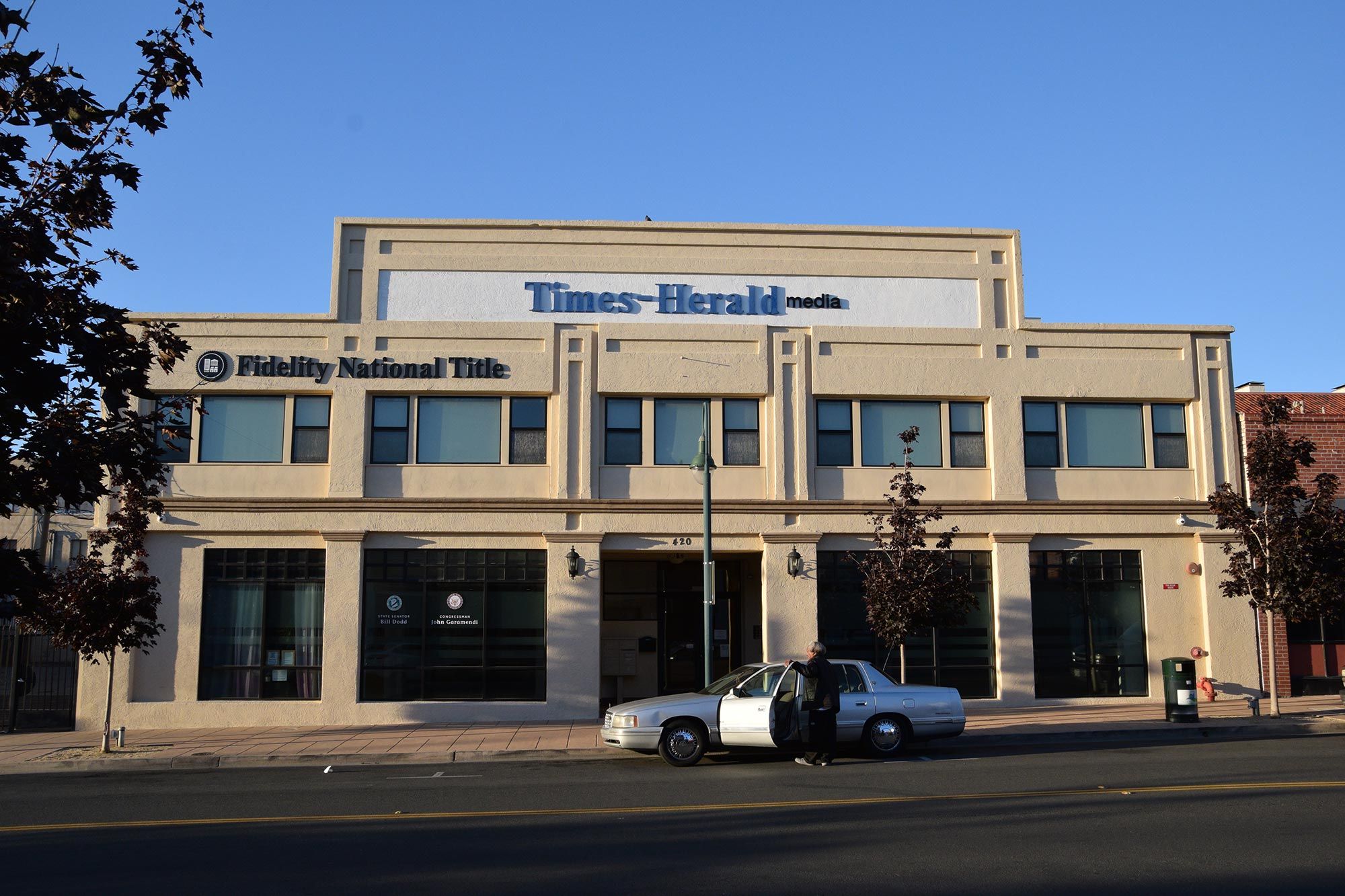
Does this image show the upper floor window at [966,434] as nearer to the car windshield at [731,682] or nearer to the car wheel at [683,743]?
the car windshield at [731,682]

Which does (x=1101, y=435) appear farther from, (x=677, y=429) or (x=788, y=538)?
(x=677, y=429)

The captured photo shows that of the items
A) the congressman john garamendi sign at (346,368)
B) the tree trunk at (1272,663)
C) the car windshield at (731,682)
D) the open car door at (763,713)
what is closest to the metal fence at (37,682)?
the congressman john garamendi sign at (346,368)

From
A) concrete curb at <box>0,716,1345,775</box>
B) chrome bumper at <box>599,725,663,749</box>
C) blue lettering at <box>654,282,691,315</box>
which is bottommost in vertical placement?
concrete curb at <box>0,716,1345,775</box>

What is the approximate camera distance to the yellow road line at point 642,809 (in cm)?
1093

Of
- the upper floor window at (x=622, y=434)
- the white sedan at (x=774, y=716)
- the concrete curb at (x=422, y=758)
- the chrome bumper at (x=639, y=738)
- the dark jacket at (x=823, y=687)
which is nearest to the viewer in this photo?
the dark jacket at (x=823, y=687)

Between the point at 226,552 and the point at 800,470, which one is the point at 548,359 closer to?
the point at 800,470

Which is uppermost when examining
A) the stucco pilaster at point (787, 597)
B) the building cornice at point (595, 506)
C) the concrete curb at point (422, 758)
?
the building cornice at point (595, 506)

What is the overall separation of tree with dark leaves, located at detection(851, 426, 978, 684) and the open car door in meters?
4.54

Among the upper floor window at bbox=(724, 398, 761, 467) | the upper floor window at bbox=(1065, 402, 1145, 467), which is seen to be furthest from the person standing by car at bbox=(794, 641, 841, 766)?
the upper floor window at bbox=(1065, 402, 1145, 467)

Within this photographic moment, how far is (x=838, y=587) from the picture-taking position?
72.9ft

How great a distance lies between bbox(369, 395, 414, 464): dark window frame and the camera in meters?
22.0

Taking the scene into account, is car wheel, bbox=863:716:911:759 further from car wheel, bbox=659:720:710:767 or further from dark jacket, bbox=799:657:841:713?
car wheel, bbox=659:720:710:767

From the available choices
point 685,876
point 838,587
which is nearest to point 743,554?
point 838,587

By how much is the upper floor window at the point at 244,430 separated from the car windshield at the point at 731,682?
34.3 ft
